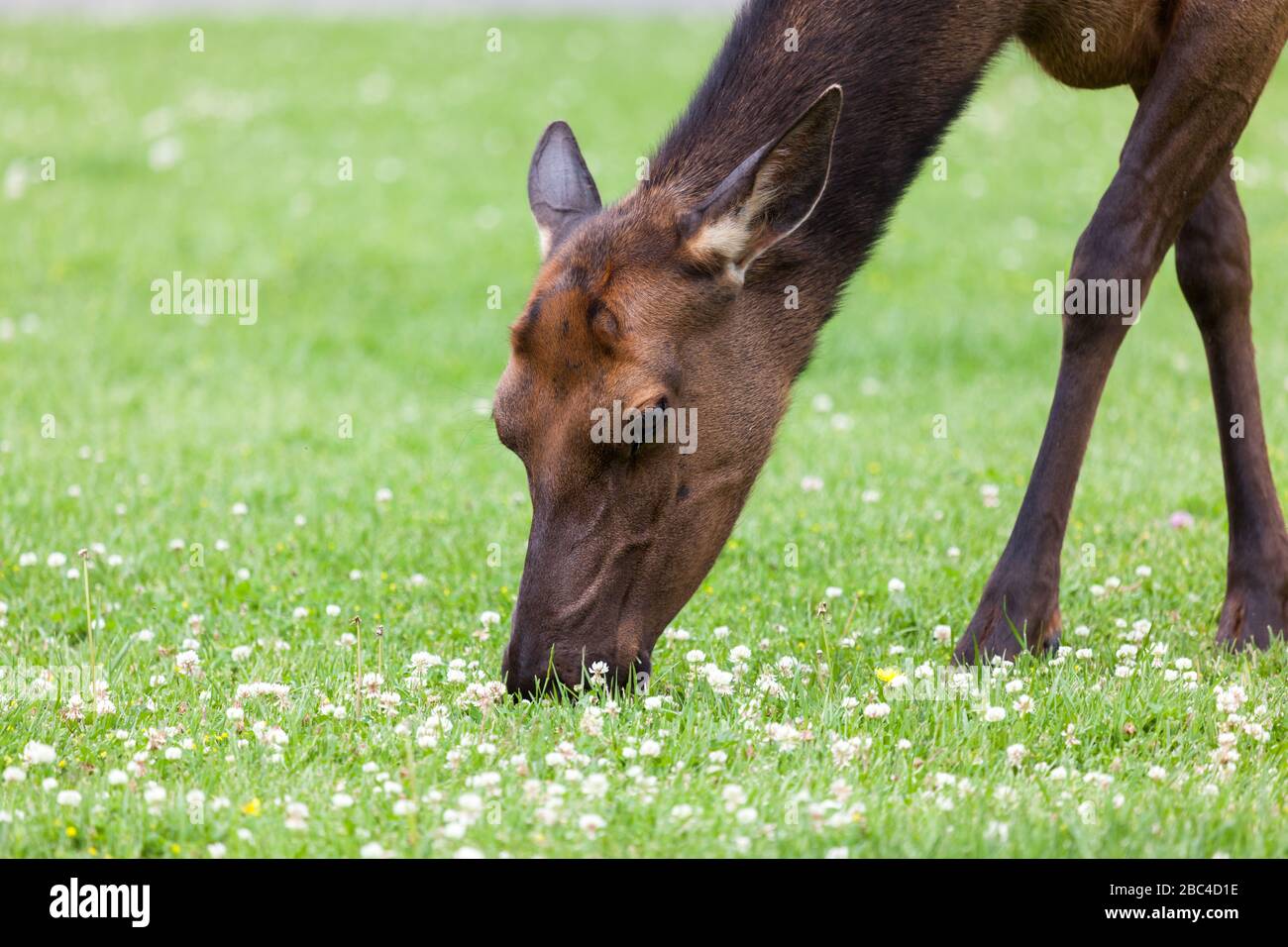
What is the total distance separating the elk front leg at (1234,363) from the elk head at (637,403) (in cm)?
208

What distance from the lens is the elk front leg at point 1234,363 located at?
5980mm

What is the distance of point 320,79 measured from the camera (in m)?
18.5

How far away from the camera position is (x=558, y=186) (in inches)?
222

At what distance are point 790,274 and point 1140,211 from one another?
1.29 m

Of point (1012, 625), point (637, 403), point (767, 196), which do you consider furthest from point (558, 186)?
point (1012, 625)

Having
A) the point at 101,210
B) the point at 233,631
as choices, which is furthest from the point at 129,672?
the point at 101,210

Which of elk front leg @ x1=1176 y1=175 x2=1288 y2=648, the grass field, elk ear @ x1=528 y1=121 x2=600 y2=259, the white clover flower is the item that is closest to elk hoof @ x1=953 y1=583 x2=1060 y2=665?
the grass field

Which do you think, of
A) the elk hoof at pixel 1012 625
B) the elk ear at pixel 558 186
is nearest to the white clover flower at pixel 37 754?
the elk ear at pixel 558 186

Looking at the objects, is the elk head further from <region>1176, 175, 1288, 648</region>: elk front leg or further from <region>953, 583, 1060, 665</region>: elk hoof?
<region>1176, 175, 1288, 648</region>: elk front leg

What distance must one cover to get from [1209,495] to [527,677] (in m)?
4.27

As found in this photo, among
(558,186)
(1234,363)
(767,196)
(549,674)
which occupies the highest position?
(558,186)

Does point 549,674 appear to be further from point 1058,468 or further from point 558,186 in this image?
point 1058,468

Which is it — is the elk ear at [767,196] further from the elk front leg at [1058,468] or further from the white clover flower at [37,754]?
the white clover flower at [37,754]
